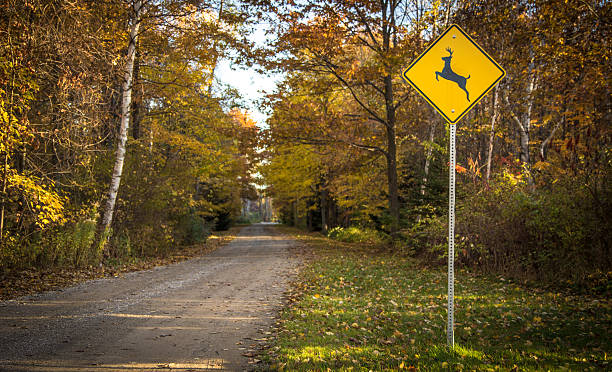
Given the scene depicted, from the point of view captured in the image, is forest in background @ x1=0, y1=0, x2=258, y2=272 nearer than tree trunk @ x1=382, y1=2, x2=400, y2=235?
Yes

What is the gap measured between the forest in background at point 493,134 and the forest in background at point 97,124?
10.7ft

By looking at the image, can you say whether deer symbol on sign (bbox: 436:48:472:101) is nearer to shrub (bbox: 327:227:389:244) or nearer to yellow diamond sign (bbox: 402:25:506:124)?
yellow diamond sign (bbox: 402:25:506:124)

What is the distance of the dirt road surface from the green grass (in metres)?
0.66

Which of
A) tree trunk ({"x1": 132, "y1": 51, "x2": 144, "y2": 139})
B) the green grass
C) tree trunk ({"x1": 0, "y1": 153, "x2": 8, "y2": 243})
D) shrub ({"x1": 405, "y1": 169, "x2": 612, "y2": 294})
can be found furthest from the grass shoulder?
shrub ({"x1": 405, "y1": 169, "x2": 612, "y2": 294})

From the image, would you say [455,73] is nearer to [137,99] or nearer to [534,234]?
[534,234]

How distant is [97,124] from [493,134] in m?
12.7

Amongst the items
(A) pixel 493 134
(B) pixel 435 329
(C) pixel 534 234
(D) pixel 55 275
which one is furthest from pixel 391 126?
(D) pixel 55 275

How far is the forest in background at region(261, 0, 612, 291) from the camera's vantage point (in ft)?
28.4

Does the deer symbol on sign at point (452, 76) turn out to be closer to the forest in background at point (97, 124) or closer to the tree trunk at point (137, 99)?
the forest in background at point (97, 124)

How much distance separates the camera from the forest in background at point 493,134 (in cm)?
866

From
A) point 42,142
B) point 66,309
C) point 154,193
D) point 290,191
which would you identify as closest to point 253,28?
point 154,193

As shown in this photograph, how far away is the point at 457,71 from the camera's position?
476 centimetres

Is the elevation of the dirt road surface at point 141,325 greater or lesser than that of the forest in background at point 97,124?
lesser

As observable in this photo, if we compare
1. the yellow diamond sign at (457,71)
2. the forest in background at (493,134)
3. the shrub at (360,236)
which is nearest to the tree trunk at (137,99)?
the forest in background at (493,134)
